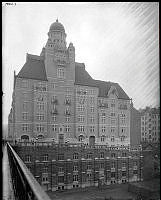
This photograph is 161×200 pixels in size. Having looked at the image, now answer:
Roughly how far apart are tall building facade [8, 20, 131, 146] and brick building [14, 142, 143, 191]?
0.56 metres

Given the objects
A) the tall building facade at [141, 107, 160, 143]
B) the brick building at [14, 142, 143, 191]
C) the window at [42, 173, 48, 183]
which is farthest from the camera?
the window at [42, 173, 48, 183]

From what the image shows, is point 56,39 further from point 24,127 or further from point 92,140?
point 92,140

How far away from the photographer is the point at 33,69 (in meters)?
4.83

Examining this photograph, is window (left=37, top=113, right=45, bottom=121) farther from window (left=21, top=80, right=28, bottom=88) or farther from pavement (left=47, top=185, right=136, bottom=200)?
pavement (left=47, top=185, right=136, bottom=200)

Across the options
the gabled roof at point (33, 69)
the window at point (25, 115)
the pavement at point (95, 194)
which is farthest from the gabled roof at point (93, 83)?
the pavement at point (95, 194)

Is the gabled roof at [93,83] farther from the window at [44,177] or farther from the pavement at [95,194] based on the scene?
the window at [44,177]

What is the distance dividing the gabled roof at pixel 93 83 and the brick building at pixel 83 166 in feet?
4.82

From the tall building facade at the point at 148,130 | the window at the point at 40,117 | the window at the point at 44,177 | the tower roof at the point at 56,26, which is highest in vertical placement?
the tower roof at the point at 56,26

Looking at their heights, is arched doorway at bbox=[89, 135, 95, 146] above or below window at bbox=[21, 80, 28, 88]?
below

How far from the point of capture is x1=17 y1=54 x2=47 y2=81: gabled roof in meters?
4.68

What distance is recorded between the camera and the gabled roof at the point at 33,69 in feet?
15.4

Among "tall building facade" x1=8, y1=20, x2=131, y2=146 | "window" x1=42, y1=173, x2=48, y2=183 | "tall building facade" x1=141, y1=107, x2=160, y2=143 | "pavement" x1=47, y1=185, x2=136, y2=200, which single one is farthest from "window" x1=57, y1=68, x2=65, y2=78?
"pavement" x1=47, y1=185, x2=136, y2=200

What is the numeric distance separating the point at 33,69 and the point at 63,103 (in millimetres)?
1010

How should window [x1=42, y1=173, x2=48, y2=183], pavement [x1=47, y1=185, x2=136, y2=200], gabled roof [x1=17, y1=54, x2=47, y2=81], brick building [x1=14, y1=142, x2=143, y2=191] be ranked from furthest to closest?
window [x1=42, y1=173, x2=48, y2=183] → brick building [x1=14, y1=142, x2=143, y2=191] → pavement [x1=47, y1=185, x2=136, y2=200] → gabled roof [x1=17, y1=54, x2=47, y2=81]
